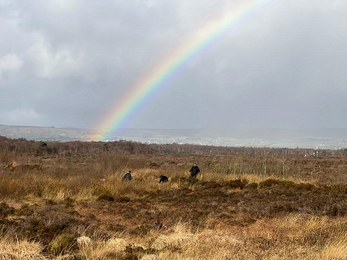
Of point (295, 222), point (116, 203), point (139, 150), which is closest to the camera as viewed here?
point (295, 222)

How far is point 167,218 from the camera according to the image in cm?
1021

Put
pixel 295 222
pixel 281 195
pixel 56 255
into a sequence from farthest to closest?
pixel 281 195 < pixel 295 222 < pixel 56 255

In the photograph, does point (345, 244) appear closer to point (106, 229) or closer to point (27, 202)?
point (106, 229)

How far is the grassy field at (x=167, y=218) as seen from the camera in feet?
21.2

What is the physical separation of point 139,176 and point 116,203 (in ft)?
25.2

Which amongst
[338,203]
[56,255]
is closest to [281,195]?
[338,203]

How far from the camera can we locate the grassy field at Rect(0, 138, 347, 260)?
6.48m

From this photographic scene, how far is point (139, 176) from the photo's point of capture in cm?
2116

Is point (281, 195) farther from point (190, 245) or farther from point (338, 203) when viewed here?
point (190, 245)

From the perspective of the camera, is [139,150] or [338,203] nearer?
[338,203]

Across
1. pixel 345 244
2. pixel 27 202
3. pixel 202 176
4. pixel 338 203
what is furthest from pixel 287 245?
pixel 202 176

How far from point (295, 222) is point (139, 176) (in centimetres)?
1278

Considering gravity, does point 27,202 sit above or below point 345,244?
below

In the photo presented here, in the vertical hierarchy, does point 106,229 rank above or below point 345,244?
below
